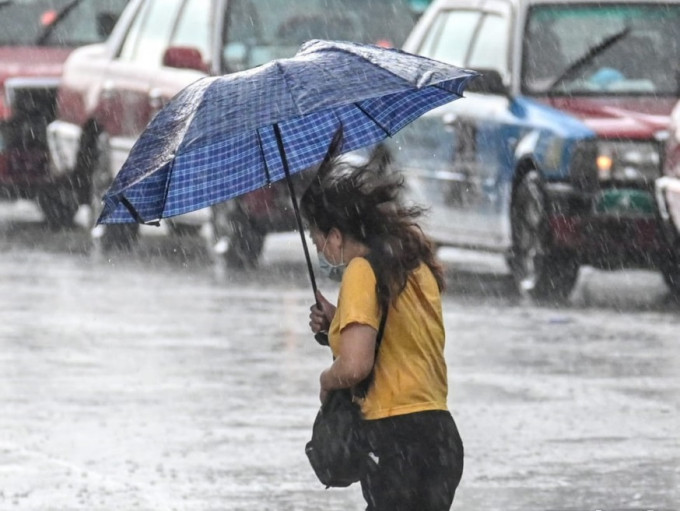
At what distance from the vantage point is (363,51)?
5484mm

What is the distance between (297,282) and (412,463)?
9.70m

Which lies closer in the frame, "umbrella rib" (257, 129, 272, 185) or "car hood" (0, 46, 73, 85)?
"umbrella rib" (257, 129, 272, 185)

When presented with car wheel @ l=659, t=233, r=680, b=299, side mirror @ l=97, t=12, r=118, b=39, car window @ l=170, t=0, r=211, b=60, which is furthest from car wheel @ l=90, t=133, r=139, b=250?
car wheel @ l=659, t=233, r=680, b=299

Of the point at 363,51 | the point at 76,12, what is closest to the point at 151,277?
the point at 76,12

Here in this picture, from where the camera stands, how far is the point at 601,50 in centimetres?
1372

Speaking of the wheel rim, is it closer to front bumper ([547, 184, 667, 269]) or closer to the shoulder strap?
front bumper ([547, 184, 667, 269])

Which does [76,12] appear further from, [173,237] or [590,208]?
[590,208]

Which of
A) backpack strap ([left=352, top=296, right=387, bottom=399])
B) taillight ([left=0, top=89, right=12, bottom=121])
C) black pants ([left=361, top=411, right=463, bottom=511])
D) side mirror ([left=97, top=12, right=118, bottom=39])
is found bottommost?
taillight ([left=0, top=89, right=12, bottom=121])

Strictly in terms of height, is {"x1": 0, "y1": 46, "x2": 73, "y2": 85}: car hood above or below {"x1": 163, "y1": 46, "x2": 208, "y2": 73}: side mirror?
below

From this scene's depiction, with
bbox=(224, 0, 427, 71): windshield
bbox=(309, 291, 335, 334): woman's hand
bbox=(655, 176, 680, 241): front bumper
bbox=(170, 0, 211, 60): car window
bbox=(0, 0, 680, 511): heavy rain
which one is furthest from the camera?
bbox=(170, 0, 211, 60): car window

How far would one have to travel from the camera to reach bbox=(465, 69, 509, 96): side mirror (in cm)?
1295

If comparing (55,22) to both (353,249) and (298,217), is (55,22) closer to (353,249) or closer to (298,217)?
(298,217)

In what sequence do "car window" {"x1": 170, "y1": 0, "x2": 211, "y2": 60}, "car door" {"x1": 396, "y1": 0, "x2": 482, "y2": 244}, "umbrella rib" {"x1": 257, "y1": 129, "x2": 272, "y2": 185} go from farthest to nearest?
"car window" {"x1": 170, "y1": 0, "x2": 211, "y2": 60} < "car door" {"x1": 396, "y1": 0, "x2": 482, "y2": 244} < "umbrella rib" {"x1": 257, "y1": 129, "x2": 272, "y2": 185}

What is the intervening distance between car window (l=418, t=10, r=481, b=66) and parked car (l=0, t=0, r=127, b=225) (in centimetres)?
399
